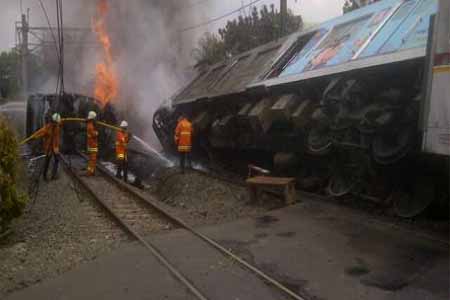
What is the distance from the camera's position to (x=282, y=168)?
980 cm

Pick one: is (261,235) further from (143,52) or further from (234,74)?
(143,52)

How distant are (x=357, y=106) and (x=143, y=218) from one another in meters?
3.92

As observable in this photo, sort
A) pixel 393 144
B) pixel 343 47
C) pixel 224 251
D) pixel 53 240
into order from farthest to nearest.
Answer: pixel 343 47 < pixel 53 240 < pixel 393 144 < pixel 224 251

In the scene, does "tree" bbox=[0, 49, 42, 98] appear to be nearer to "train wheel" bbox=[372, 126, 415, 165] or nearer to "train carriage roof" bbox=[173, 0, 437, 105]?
"train carriage roof" bbox=[173, 0, 437, 105]

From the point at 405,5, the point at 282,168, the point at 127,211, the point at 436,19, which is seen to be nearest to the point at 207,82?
the point at 282,168

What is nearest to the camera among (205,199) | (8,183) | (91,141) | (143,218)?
(8,183)

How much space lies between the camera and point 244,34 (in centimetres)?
2580

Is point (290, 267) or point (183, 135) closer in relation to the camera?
point (290, 267)

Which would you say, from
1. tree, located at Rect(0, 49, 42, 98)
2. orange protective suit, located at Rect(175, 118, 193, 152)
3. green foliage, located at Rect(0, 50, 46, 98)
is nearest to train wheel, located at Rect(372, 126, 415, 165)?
orange protective suit, located at Rect(175, 118, 193, 152)

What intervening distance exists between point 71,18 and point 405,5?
20695mm

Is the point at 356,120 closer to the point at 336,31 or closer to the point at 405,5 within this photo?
→ the point at 405,5

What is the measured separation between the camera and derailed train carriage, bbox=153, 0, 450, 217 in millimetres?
6238

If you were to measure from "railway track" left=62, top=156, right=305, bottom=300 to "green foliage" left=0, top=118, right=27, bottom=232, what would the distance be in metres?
1.55

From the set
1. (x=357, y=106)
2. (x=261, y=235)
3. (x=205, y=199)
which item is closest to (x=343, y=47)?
(x=357, y=106)
